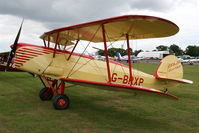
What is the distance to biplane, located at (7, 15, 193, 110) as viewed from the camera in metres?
4.16

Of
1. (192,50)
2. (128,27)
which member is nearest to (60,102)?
(128,27)

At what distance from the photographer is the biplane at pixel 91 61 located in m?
4.16

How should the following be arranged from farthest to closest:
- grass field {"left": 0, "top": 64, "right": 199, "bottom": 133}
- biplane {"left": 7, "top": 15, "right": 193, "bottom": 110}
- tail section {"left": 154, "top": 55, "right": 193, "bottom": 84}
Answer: tail section {"left": 154, "top": 55, "right": 193, "bottom": 84}
biplane {"left": 7, "top": 15, "right": 193, "bottom": 110}
grass field {"left": 0, "top": 64, "right": 199, "bottom": 133}

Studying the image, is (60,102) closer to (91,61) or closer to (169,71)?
(91,61)

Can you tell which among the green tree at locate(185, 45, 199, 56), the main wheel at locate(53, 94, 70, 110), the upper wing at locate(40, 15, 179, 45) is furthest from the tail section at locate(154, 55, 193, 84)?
the green tree at locate(185, 45, 199, 56)

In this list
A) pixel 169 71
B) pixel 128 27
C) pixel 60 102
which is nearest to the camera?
pixel 128 27

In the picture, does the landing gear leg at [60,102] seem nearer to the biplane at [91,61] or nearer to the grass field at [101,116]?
the biplane at [91,61]

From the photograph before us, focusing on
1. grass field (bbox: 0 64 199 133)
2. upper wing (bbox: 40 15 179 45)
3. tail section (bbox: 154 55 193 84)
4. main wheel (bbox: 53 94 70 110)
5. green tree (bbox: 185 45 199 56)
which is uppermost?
green tree (bbox: 185 45 199 56)

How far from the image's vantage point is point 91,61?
18.9 ft

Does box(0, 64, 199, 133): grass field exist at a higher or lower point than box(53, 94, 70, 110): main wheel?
lower

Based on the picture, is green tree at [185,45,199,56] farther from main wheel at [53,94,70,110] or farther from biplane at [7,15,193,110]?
main wheel at [53,94,70,110]

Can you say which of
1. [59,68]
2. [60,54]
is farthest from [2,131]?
[60,54]

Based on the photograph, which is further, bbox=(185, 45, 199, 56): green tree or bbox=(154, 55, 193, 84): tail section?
bbox=(185, 45, 199, 56): green tree

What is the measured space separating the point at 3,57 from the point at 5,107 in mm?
8678
